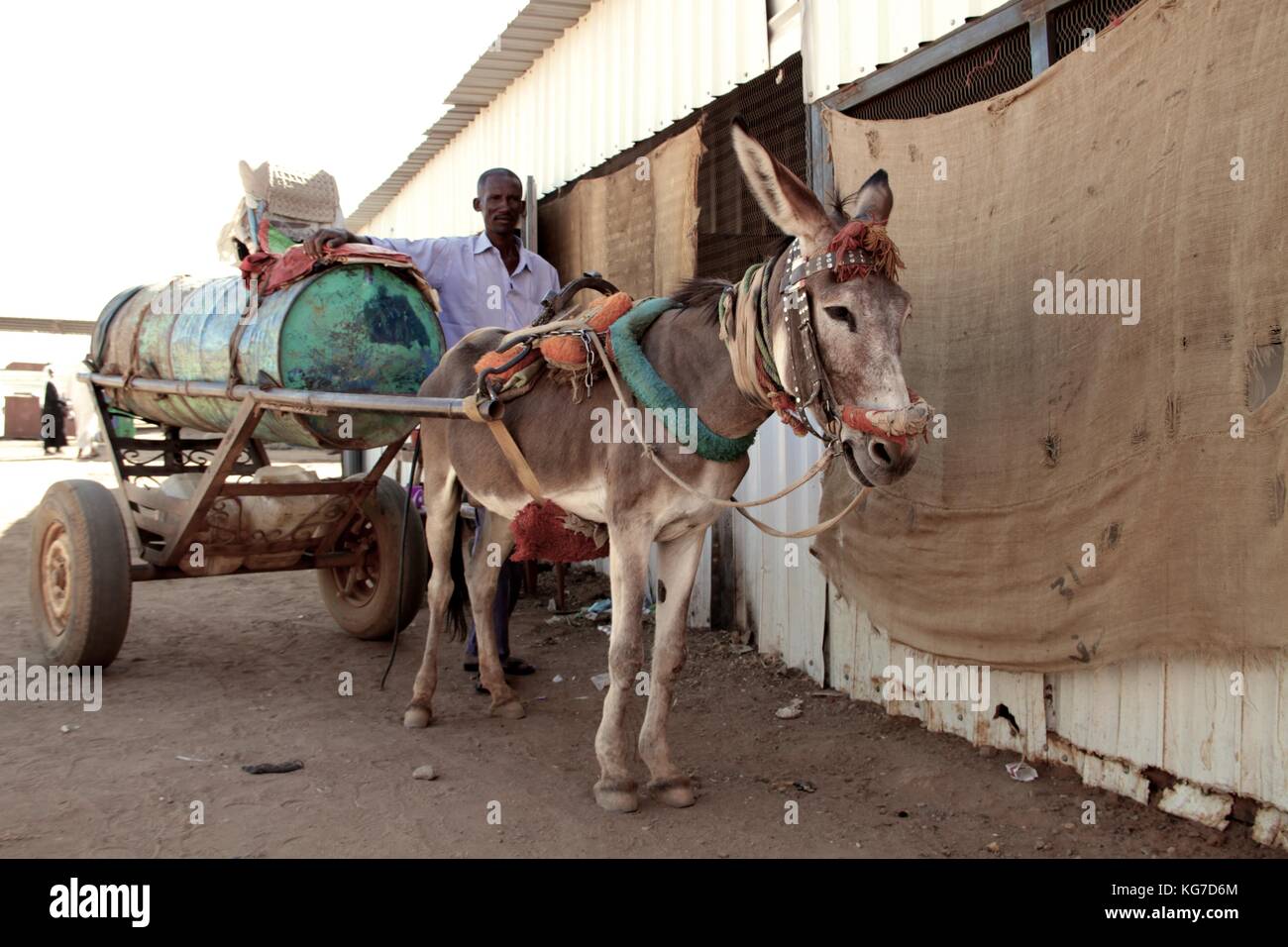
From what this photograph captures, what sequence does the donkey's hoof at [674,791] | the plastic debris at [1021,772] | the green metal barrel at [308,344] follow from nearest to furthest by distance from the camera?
the donkey's hoof at [674,791] → the plastic debris at [1021,772] → the green metal barrel at [308,344]

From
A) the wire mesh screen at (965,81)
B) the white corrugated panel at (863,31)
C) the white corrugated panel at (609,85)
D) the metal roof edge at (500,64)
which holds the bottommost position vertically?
the wire mesh screen at (965,81)

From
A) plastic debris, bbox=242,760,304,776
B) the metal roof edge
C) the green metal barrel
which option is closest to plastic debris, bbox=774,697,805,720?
plastic debris, bbox=242,760,304,776

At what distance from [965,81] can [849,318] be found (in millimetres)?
1812

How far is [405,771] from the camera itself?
3.64 meters

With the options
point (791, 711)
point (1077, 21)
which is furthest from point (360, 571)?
point (1077, 21)

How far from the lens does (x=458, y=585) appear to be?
4.76 metres

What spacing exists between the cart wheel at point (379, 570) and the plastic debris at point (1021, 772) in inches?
123

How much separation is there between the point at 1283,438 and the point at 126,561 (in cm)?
470

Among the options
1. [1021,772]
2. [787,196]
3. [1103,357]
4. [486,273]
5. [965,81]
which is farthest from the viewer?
[486,273]

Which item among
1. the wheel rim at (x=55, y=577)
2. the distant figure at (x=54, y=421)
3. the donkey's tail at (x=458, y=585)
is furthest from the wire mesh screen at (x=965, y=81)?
the distant figure at (x=54, y=421)

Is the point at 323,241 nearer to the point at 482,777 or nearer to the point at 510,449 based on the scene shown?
the point at 510,449

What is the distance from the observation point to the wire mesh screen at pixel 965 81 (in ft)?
11.8

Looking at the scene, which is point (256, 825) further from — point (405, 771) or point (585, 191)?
point (585, 191)

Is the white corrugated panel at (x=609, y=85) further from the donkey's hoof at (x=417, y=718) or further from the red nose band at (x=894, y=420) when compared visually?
the donkey's hoof at (x=417, y=718)
